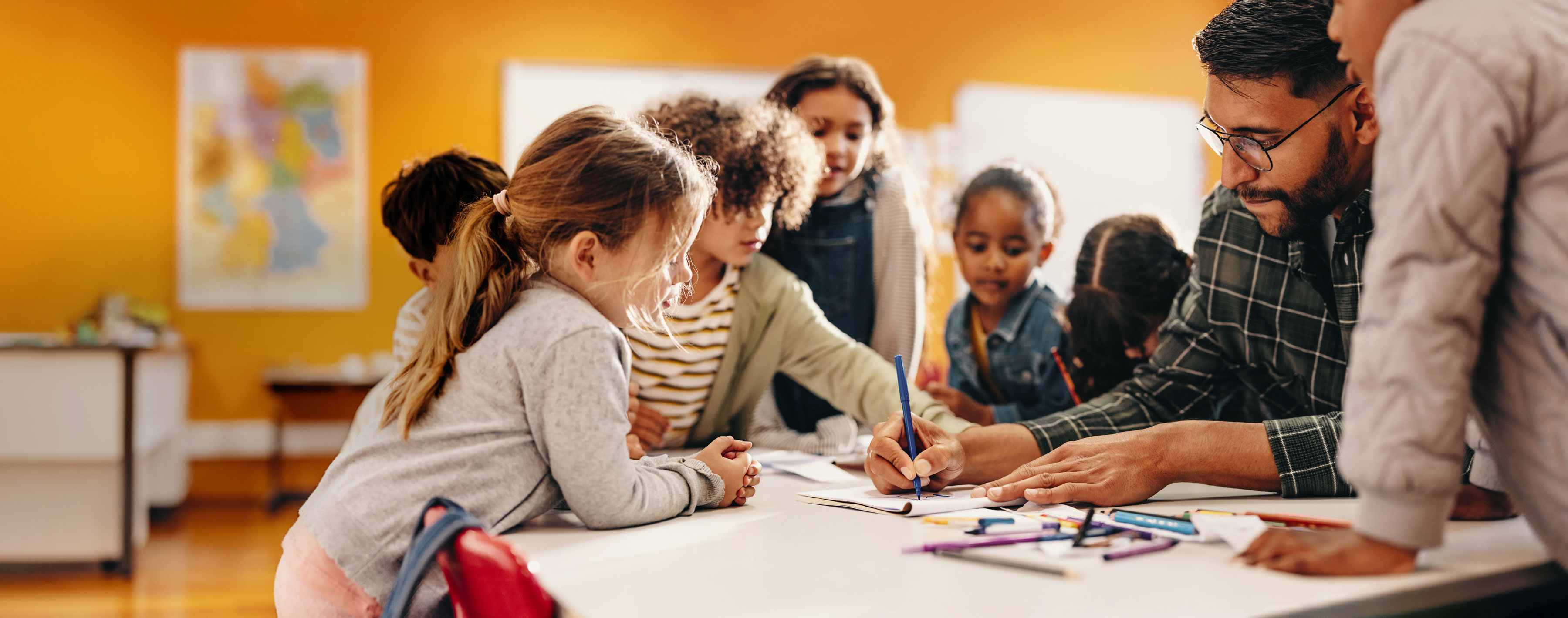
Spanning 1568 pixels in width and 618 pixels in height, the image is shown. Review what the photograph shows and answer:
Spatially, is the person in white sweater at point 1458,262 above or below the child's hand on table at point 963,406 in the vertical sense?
above

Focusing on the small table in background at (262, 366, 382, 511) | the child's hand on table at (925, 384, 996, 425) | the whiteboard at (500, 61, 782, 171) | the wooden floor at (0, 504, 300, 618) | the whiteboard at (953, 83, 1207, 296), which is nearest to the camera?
the child's hand on table at (925, 384, 996, 425)

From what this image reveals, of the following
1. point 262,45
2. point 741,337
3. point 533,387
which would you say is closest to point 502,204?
point 533,387

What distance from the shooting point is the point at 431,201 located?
1.71 metres

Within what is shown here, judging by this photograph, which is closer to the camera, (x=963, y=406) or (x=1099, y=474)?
(x=1099, y=474)

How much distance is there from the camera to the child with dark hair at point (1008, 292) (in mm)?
2297

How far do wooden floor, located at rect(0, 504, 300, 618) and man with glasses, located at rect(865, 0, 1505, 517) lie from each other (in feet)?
9.37

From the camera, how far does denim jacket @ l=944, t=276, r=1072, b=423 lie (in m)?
2.25

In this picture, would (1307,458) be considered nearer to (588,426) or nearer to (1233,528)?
(1233,528)

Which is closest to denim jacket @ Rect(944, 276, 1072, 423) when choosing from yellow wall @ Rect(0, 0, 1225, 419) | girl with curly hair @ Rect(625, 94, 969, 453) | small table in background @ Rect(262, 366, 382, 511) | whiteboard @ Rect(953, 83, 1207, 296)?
girl with curly hair @ Rect(625, 94, 969, 453)

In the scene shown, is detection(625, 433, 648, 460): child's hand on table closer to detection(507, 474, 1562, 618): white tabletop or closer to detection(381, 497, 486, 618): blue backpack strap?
detection(507, 474, 1562, 618): white tabletop

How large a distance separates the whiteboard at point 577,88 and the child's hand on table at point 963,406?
3559 millimetres

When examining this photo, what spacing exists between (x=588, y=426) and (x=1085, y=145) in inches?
217

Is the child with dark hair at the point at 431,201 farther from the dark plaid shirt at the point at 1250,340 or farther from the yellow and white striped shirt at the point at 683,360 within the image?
the dark plaid shirt at the point at 1250,340

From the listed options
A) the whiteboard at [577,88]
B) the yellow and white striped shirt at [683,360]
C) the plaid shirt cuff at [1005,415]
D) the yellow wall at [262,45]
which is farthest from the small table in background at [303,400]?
the plaid shirt cuff at [1005,415]
